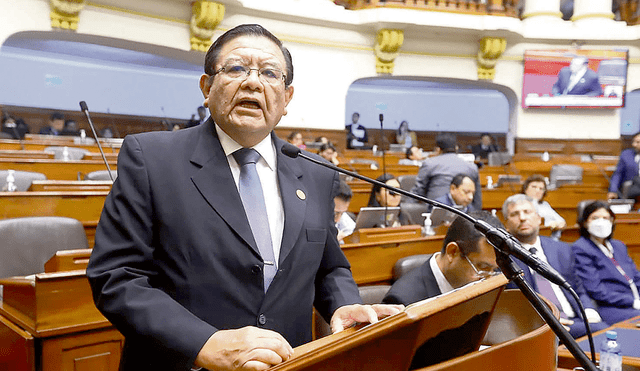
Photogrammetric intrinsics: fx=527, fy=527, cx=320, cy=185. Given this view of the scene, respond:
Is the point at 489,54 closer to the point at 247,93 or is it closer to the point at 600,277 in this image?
the point at 600,277

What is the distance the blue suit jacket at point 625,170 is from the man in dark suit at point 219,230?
17.4 feet

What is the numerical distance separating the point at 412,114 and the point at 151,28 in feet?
23.6

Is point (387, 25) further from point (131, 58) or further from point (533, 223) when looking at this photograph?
point (533, 223)

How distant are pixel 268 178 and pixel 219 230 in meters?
0.15

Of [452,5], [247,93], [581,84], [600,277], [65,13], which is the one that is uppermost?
[452,5]

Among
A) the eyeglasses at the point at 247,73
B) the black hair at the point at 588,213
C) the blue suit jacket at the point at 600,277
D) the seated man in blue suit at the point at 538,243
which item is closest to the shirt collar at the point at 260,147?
the eyeglasses at the point at 247,73

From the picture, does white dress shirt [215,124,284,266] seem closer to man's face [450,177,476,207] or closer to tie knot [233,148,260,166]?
tie knot [233,148,260,166]

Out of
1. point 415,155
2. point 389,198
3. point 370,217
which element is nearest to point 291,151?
point 370,217

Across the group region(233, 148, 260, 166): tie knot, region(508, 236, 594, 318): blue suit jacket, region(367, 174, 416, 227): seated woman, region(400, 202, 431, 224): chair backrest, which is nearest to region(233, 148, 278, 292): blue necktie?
region(233, 148, 260, 166): tie knot

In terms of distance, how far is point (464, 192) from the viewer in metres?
3.55

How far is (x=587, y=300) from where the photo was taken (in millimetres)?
2506

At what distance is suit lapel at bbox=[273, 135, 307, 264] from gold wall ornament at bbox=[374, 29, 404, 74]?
274 inches

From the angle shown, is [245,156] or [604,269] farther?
[604,269]

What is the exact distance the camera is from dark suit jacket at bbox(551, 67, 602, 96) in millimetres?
8250
